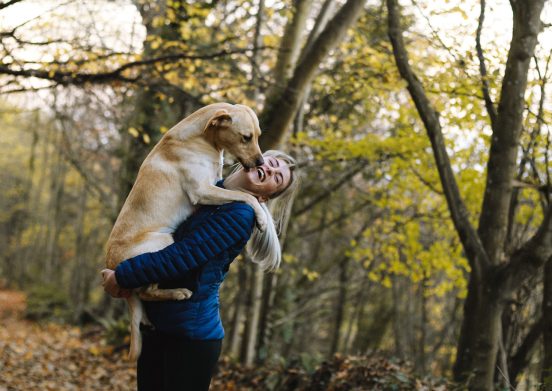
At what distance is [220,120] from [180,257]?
Result: 3.03 feet

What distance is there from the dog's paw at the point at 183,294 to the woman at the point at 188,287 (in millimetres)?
30

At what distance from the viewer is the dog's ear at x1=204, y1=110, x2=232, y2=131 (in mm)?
2896

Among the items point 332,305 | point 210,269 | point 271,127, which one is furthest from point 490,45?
point 332,305

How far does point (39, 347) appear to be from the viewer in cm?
1096

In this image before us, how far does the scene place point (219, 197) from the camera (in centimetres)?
273

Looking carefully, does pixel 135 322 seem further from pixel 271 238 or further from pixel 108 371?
pixel 108 371

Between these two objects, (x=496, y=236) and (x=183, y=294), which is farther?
(x=496, y=236)

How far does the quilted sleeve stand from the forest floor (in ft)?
11.2

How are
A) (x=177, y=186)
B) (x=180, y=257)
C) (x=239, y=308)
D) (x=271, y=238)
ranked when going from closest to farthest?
(x=180, y=257) → (x=271, y=238) → (x=177, y=186) → (x=239, y=308)

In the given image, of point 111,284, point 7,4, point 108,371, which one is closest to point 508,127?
point 111,284

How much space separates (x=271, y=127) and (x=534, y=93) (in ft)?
9.94

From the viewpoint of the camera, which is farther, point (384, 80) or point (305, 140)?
point (305, 140)

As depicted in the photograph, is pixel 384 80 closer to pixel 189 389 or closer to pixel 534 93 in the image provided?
pixel 534 93

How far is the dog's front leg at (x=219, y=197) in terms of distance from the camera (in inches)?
103
